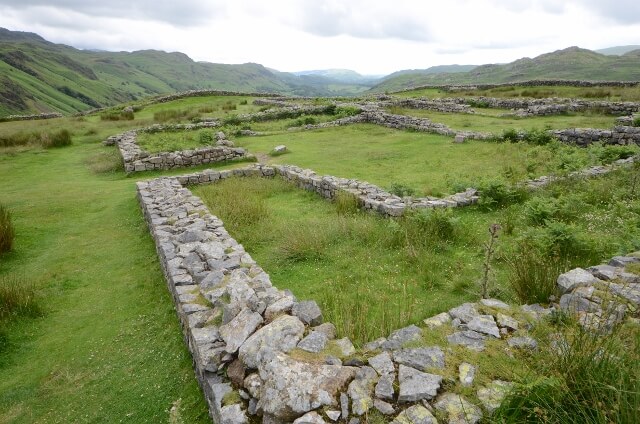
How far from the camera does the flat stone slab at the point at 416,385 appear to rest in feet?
10.4

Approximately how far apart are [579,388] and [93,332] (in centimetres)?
608

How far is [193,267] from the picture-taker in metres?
6.13

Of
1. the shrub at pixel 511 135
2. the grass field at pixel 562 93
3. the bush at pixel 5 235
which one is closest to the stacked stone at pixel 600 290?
the bush at pixel 5 235

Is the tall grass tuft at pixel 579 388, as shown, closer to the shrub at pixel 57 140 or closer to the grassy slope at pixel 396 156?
the grassy slope at pixel 396 156

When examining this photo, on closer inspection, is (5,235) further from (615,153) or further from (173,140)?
(615,153)

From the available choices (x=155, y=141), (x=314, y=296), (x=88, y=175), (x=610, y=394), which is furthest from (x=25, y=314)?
(x=155, y=141)

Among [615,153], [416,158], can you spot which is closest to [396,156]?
[416,158]

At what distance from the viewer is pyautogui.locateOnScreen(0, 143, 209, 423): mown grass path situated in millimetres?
4508

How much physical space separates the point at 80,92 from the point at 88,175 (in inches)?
5563

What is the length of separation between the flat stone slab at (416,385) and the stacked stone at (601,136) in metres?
15.5

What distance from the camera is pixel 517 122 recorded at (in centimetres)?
2156

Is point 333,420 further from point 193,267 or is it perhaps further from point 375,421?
point 193,267

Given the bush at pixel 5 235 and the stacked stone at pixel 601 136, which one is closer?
the bush at pixel 5 235

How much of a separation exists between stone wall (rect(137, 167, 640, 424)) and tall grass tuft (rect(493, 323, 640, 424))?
0.22 m
